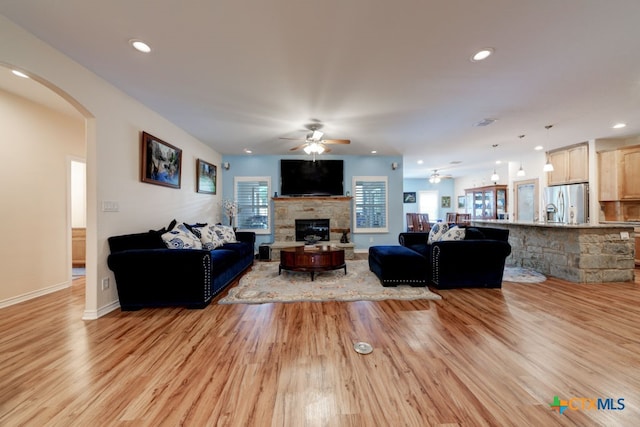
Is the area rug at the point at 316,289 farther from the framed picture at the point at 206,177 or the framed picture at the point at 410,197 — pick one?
the framed picture at the point at 410,197

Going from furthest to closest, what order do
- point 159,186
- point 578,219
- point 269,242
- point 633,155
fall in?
point 269,242
point 578,219
point 633,155
point 159,186

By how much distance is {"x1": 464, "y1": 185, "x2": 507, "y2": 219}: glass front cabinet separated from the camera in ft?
24.9

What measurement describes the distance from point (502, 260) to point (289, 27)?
12.8 ft

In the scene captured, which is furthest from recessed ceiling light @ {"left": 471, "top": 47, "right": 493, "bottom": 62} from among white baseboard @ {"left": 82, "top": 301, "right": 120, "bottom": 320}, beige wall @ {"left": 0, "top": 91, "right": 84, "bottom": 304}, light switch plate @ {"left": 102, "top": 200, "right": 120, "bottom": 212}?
beige wall @ {"left": 0, "top": 91, "right": 84, "bottom": 304}

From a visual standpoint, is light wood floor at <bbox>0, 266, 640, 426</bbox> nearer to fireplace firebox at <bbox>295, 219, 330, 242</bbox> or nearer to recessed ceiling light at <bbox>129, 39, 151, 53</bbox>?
recessed ceiling light at <bbox>129, 39, 151, 53</bbox>

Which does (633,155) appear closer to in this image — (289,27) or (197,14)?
(289,27)

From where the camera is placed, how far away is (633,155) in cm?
459

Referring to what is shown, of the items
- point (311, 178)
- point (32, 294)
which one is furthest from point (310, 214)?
point (32, 294)

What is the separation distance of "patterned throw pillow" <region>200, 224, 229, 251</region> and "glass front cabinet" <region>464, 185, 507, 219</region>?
7.55 meters

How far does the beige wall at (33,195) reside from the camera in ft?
9.55

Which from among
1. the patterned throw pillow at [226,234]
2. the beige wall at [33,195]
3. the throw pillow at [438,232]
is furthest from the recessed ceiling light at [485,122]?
the beige wall at [33,195]

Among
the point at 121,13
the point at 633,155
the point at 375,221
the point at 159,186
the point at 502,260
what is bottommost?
the point at 502,260

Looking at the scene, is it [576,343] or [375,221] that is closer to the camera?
[576,343]

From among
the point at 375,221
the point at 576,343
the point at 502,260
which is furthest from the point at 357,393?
the point at 375,221
